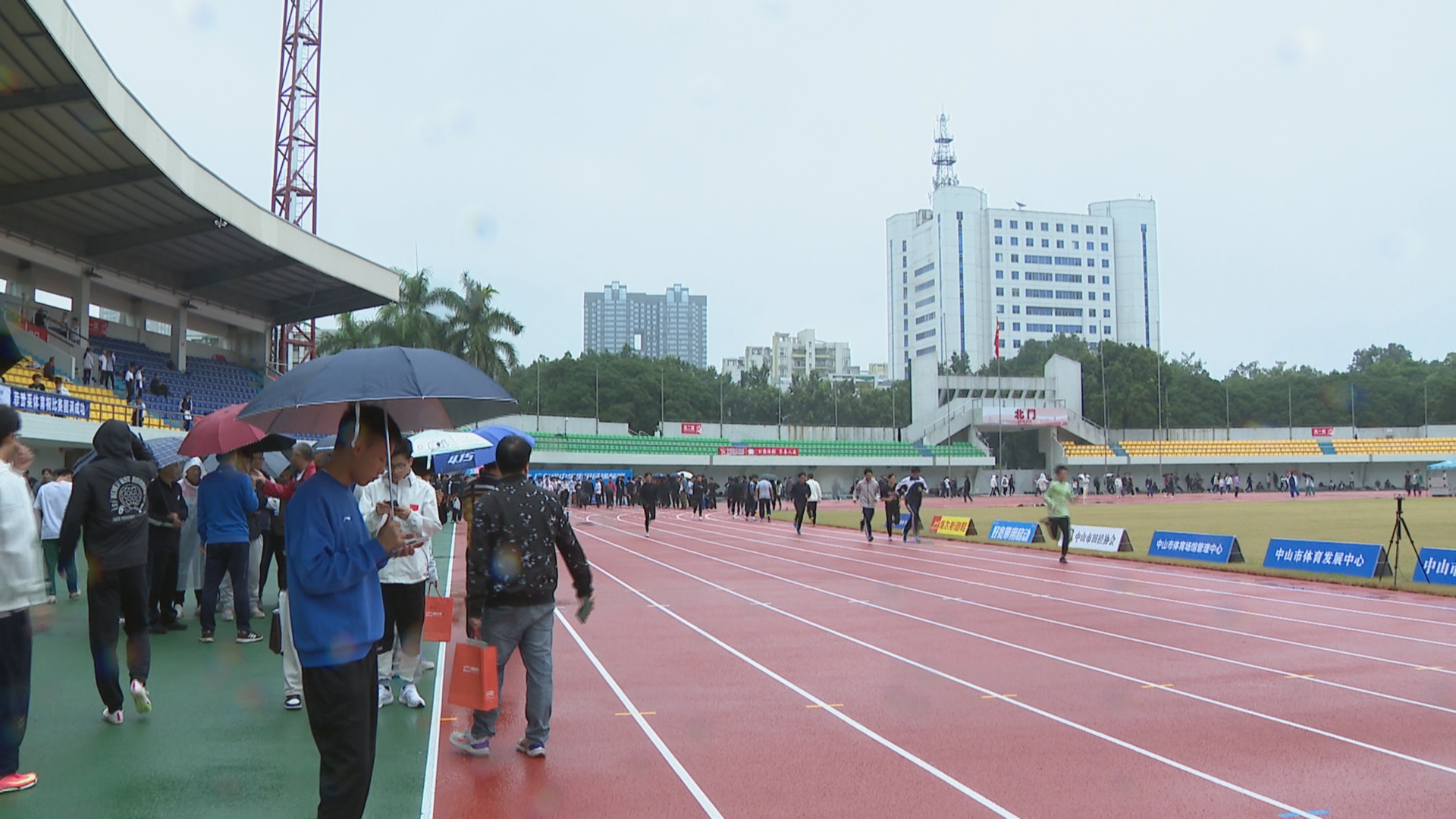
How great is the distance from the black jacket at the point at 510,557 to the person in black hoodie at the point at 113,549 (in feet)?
7.63

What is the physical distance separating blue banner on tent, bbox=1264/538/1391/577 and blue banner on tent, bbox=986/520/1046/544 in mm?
6068

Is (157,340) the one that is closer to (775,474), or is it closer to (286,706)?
(286,706)

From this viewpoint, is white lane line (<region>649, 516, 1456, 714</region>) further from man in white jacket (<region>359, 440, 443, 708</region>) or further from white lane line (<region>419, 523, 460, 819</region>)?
man in white jacket (<region>359, 440, 443, 708</region>)

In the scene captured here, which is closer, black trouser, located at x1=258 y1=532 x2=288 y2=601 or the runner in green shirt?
black trouser, located at x1=258 y1=532 x2=288 y2=601

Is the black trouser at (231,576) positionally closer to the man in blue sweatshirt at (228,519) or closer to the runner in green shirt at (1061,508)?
the man in blue sweatshirt at (228,519)

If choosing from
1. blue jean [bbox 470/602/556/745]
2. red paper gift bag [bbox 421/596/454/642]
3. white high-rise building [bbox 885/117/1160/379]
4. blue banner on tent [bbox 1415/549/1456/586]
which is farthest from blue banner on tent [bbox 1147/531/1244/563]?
white high-rise building [bbox 885/117/1160/379]

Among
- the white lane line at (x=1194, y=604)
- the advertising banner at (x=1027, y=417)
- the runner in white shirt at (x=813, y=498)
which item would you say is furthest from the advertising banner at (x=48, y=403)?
the advertising banner at (x=1027, y=417)

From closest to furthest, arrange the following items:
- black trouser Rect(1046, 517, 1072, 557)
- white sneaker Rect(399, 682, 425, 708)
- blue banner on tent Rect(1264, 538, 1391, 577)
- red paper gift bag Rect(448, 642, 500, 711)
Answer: red paper gift bag Rect(448, 642, 500, 711), white sneaker Rect(399, 682, 425, 708), blue banner on tent Rect(1264, 538, 1391, 577), black trouser Rect(1046, 517, 1072, 557)

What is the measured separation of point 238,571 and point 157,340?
3106cm

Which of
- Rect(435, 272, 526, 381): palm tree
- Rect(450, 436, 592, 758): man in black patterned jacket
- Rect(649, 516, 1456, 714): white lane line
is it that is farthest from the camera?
Rect(435, 272, 526, 381): palm tree

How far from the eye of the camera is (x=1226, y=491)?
6600 centimetres

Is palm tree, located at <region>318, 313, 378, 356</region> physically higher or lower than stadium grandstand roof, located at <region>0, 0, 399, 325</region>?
lower

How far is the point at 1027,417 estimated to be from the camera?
67.9 meters

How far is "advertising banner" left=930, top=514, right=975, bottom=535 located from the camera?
25.3 meters
